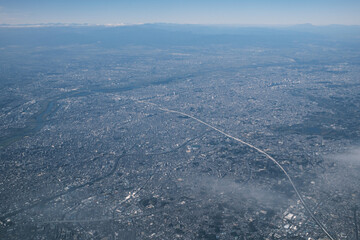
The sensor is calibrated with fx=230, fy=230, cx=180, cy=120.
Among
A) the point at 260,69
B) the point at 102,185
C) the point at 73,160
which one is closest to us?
the point at 102,185

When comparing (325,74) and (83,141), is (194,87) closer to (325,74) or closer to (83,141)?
(83,141)

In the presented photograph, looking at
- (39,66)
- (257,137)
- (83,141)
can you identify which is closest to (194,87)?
(257,137)

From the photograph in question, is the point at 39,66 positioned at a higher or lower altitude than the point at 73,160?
higher

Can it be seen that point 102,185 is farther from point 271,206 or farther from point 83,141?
point 271,206

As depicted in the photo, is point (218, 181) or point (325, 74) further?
point (325, 74)

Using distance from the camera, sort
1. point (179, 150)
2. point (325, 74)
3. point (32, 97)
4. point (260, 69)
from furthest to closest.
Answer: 1. point (260, 69)
2. point (325, 74)
3. point (32, 97)
4. point (179, 150)

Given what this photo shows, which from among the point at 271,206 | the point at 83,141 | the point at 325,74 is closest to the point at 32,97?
the point at 83,141

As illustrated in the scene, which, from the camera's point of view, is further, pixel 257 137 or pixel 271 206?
pixel 257 137

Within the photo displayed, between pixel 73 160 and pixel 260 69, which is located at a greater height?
pixel 260 69

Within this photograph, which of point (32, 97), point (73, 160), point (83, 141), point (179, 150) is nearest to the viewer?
point (73, 160)
